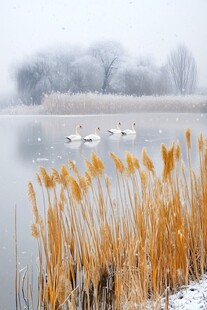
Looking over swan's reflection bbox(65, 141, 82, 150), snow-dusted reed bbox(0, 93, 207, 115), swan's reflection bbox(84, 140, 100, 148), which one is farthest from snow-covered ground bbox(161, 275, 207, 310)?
snow-dusted reed bbox(0, 93, 207, 115)

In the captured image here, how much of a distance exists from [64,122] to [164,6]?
73.4 inches

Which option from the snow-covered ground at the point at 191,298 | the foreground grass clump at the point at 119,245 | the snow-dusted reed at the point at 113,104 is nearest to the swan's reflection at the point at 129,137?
the snow-dusted reed at the point at 113,104

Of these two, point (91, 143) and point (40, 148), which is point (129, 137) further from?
point (40, 148)

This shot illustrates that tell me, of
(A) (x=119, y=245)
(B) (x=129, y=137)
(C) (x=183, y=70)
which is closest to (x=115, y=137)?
(B) (x=129, y=137)

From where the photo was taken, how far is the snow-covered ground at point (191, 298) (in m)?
1.40

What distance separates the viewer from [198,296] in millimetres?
1454

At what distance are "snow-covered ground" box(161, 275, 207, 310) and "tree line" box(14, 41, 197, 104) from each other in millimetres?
4281

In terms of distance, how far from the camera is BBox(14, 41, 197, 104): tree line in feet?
18.8

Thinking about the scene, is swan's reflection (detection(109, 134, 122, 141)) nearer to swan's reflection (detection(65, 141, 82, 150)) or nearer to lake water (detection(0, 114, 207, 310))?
lake water (detection(0, 114, 207, 310))

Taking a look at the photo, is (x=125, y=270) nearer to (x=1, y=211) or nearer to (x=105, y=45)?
(x=1, y=211)

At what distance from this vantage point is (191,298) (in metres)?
1.45

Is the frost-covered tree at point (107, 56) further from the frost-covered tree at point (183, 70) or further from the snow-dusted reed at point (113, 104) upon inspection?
the frost-covered tree at point (183, 70)

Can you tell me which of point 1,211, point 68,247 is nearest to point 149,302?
point 68,247

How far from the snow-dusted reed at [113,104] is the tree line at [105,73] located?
0.08 meters
